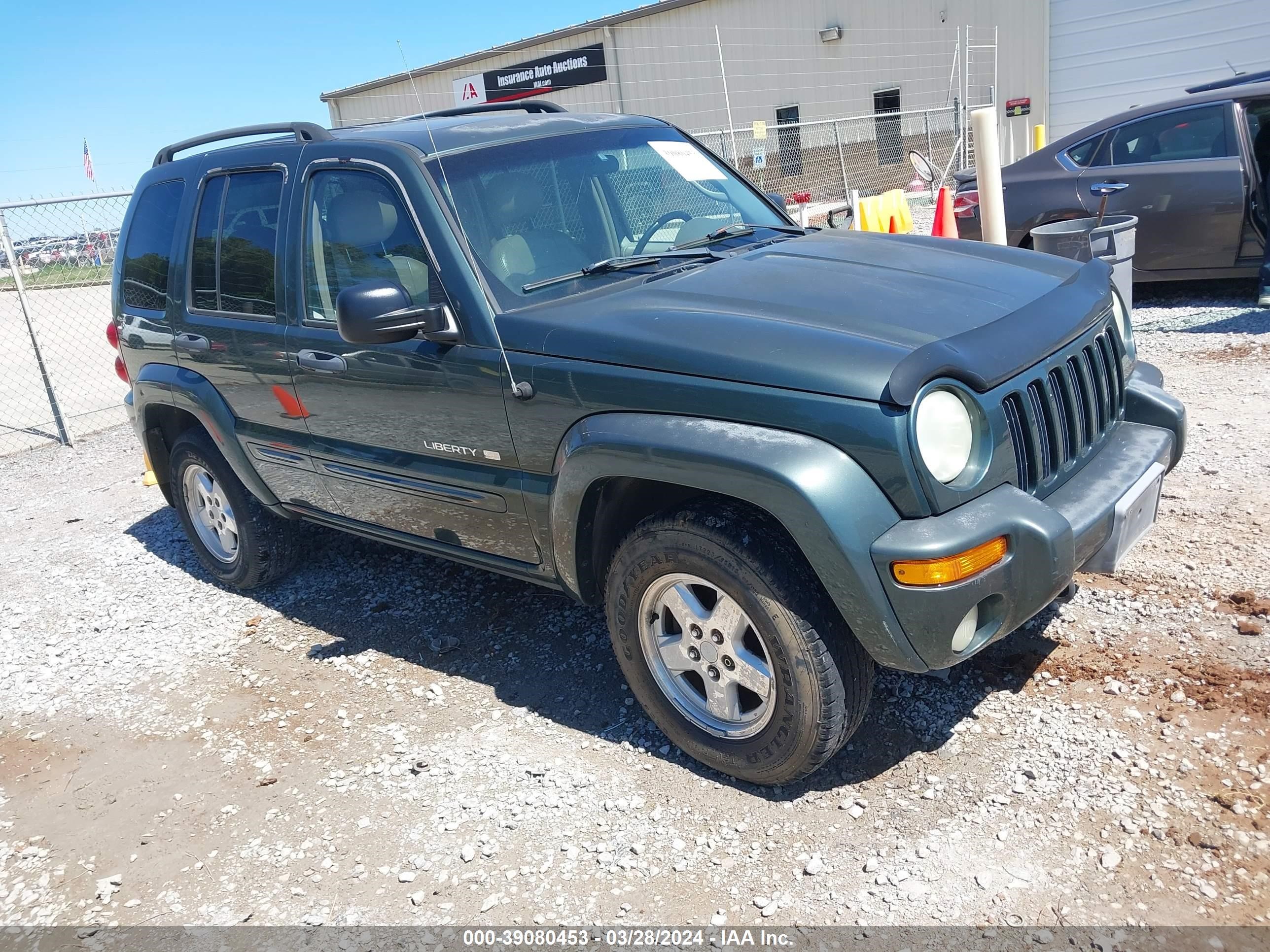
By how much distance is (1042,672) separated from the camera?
3.34 m

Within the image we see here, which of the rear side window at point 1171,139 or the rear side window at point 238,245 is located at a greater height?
the rear side window at point 238,245

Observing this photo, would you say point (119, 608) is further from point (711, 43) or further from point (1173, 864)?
point (711, 43)

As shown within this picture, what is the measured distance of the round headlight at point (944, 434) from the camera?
247cm

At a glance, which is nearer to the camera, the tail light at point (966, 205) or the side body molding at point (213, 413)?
the side body molding at point (213, 413)

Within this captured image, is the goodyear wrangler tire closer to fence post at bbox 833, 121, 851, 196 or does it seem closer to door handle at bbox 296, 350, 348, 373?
door handle at bbox 296, 350, 348, 373

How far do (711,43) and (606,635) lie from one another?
2446 centimetres

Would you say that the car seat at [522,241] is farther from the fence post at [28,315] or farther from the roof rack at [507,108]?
the fence post at [28,315]

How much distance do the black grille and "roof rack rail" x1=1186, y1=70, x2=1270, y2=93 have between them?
235 inches

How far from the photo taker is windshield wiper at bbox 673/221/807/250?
372 cm

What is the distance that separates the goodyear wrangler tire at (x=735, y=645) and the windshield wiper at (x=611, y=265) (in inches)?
36.9

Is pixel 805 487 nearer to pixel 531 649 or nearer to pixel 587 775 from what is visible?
pixel 587 775

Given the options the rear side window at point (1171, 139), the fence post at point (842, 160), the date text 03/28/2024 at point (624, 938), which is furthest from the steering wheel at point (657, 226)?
the fence post at point (842, 160)

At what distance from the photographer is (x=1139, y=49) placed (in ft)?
64.3

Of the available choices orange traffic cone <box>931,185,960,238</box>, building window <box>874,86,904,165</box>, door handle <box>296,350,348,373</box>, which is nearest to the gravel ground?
door handle <box>296,350,348,373</box>
